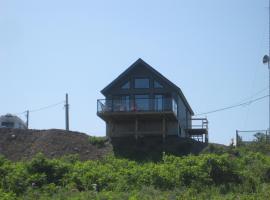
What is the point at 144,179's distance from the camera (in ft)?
90.0

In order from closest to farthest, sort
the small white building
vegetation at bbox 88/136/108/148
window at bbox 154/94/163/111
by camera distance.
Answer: vegetation at bbox 88/136/108/148, window at bbox 154/94/163/111, the small white building

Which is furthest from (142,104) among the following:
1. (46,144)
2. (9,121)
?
(9,121)

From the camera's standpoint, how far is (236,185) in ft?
88.3

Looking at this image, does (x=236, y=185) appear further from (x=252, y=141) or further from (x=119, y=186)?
(x=252, y=141)

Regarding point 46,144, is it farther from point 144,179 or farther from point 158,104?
point 144,179

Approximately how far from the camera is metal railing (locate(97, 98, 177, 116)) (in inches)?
1706

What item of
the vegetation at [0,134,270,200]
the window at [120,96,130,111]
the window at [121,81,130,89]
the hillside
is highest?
the window at [121,81,130,89]

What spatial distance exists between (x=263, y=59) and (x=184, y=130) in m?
14.8

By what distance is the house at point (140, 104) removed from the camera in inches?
1715

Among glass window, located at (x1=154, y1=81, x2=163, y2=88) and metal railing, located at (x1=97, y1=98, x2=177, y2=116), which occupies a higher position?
glass window, located at (x1=154, y1=81, x2=163, y2=88)

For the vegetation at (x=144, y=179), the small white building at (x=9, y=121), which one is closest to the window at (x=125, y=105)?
the vegetation at (x=144, y=179)

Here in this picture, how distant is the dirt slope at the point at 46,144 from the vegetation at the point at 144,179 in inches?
356

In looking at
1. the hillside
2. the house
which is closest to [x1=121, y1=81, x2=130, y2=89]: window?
the house

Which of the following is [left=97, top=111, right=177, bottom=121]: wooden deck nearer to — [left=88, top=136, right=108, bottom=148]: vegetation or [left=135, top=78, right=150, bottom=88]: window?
[left=88, top=136, right=108, bottom=148]: vegetation
